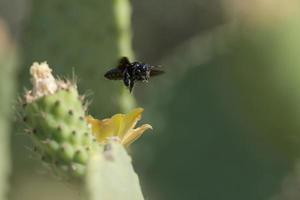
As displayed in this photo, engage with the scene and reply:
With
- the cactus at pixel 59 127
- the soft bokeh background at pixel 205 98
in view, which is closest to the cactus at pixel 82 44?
the soft bokeh background at pixel 205 98

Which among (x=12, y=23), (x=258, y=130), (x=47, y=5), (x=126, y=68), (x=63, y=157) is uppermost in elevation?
(x=12, y=23)

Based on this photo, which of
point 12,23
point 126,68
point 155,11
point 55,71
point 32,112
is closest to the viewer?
point 32,112

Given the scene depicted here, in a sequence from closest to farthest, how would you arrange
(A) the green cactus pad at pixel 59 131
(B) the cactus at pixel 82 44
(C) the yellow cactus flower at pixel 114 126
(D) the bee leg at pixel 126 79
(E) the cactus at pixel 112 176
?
(E) the cactus at pixel 112 176, (A) the green cactus pad at pixel 59 131, (C) the yellow cactus flower at pixel 114 126, (D) the bee leg at pixel 126 79, (B) the cactus at pixel 82 44

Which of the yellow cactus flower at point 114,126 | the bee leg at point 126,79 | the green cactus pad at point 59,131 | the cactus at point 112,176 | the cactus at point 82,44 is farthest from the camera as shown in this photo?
the cactus at point 82,44

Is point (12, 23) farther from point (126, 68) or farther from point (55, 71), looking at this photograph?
point (126, 68)

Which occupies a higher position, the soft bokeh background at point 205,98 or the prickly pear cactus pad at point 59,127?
the soft bokeh background at point 205,98

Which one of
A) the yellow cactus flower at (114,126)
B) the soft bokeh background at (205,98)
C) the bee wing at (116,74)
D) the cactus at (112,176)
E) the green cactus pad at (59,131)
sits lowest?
the cactus at (112,176)

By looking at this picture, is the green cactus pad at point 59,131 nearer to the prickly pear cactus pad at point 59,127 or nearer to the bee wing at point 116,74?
the prickly pear cactus pad at point 59,127

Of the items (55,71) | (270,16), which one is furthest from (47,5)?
(270,16)
